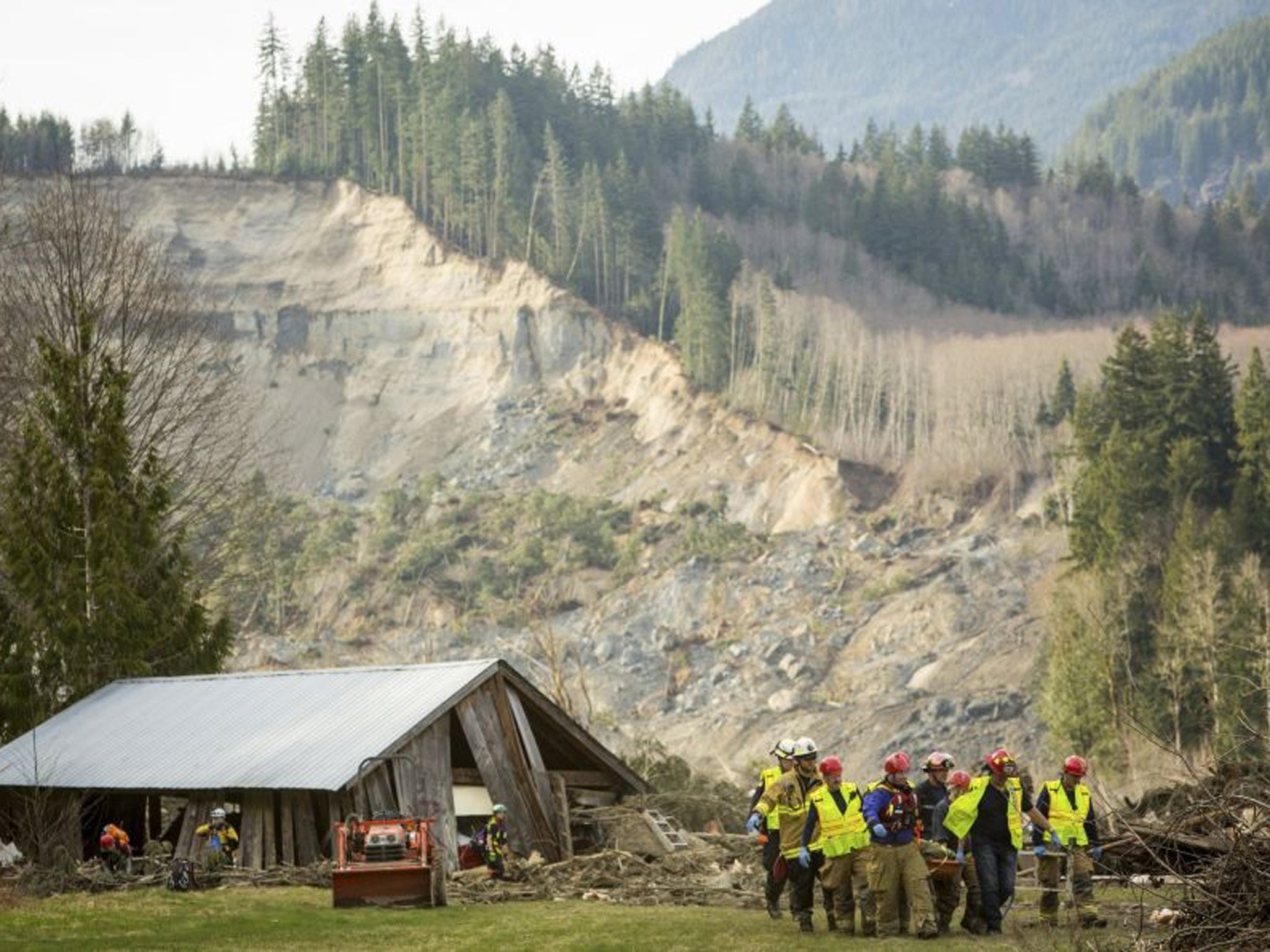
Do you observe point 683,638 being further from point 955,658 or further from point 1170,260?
point 1170,260

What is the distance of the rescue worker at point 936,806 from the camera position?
1716 centimetres

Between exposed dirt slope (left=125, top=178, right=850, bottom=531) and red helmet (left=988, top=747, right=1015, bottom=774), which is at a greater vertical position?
exposed dirt slope (left=125, top=178, right=850, bottom=531)

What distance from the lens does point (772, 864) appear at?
18047 millimetres

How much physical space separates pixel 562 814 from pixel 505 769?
985 mm

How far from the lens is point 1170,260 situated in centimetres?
12088

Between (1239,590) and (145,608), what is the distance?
31.2m

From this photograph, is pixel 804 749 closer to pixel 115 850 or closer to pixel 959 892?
pixel 959 892

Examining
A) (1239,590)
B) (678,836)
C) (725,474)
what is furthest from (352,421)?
(678,836)

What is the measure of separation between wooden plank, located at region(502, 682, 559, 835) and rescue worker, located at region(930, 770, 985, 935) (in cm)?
839

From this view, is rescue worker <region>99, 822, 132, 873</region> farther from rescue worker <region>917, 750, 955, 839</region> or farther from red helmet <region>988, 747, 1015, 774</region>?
red helmet <region>988, 747, 1015, 774</region>

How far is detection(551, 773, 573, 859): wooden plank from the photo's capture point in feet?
80.6

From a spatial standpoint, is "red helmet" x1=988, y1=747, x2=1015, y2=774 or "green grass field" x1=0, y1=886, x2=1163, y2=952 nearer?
"green grass field" x1=0, y1=886, x2=1163, y2=952

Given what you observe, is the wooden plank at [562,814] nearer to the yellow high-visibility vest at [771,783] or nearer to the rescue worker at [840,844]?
the yellow high-visibility vest at [771,783]

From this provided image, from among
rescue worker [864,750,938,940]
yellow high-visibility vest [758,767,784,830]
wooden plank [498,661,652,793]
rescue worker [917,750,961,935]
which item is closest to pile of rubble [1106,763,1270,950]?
rescue worker [864,750,938,940]
